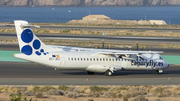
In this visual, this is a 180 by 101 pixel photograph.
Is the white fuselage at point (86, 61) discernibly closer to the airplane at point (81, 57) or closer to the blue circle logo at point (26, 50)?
the airplane at point (81, 57)

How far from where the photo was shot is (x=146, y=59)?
37594 millimetres

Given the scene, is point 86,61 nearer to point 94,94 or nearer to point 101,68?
point 101,68

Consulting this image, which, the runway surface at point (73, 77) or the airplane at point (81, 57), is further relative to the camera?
the airplane at point (81, 57)

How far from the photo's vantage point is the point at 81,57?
1371 inches

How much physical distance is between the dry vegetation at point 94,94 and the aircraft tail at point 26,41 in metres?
5.38

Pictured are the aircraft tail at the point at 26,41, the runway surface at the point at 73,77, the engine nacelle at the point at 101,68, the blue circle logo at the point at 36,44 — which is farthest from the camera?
the engine nacelle at the point at 101,68

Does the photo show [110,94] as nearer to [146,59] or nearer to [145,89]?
[145,89]

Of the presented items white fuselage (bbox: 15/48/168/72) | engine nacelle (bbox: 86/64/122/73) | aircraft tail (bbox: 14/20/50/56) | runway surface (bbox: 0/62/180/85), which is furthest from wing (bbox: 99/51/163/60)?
aircraft tail (bbox: 14/20/50/56)

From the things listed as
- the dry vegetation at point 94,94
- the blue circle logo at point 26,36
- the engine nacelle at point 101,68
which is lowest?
the dry vegetation at point 94,94

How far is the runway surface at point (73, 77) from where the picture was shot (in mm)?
31914

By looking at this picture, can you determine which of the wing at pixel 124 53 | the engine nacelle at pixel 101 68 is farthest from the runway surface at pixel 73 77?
the wing at pixel 124 53

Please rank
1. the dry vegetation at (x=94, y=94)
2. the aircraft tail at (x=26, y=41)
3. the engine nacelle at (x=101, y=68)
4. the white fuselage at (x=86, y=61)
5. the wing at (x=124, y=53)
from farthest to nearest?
the engine nacelle at (x=101, y=68) < the wing at (x=124, y=53) < the white fuselage at (x=86, y=61) < the aircraft tail at (x=26, y=41) < the dry vegetation at (x=94, y=94)

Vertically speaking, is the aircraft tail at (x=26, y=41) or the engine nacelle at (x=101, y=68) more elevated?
the aircraft tail at (x=26, y=41)

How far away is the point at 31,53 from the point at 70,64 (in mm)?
3754
